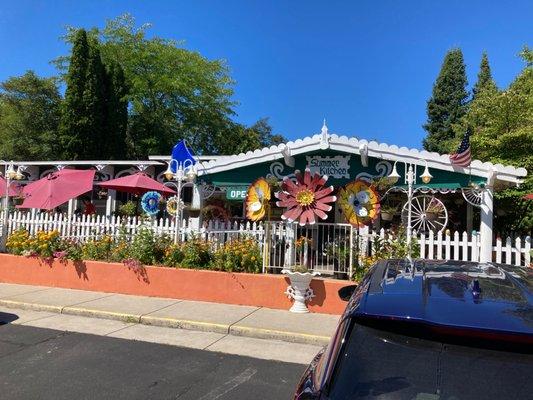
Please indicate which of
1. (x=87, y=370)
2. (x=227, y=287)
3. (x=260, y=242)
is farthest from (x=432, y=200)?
(x=87, y=370)

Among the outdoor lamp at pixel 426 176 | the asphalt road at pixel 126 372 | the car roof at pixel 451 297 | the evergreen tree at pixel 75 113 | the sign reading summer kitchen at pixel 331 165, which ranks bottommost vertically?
the asphalt road at pixel 126 372

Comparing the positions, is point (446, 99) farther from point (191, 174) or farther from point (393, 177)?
point (191, 174)

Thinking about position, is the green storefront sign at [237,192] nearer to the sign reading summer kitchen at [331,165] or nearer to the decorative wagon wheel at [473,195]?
the sign reading summer kitchen at [331,165]

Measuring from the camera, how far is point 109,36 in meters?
35.4

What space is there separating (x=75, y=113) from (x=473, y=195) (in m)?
20.5

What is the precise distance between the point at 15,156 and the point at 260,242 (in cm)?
2210

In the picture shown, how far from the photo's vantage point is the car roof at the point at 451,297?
6.35 feet

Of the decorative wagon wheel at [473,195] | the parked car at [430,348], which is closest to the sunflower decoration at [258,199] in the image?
the decorative wagon wheel at [473,195]

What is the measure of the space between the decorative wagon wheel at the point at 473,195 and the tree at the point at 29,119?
23265mm

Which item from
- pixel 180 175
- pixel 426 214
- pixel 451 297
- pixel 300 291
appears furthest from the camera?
pixel 180 175

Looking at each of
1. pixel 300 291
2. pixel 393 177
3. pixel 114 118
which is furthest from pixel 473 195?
pixel 114 118

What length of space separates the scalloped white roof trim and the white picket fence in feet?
4.58

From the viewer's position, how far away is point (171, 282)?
9523mm

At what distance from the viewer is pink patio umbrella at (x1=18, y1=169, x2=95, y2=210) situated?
40.4 ft
